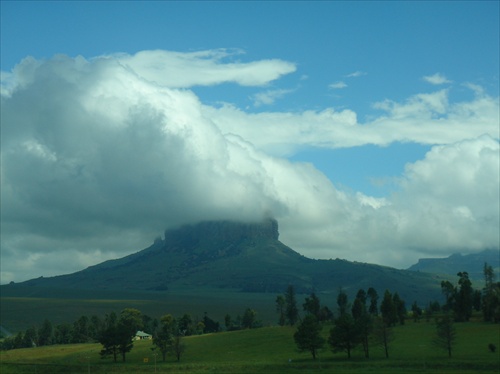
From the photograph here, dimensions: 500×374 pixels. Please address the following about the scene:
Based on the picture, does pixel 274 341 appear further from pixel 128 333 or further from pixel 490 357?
pixel 490 357

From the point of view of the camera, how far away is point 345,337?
151 m

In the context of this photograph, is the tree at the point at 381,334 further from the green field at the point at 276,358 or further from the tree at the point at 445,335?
the tree at the point at 445,335

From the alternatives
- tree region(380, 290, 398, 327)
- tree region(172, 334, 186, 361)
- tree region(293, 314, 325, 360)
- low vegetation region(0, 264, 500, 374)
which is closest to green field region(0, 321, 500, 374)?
low vegetation region(0, 264, 500, 374)

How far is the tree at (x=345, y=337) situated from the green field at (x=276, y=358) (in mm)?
2133

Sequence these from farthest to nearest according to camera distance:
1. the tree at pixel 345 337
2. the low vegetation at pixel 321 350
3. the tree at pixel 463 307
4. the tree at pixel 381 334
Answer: the tree at pixel 463 307 → the tree at pixel 345 337 → the tree at pixel 381 334 → the low vegetation at pixel 321 350

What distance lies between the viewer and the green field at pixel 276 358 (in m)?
124

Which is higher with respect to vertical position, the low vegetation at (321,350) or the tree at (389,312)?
the tree at (389,312)

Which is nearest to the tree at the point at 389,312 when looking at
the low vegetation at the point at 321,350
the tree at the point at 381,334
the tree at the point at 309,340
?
the low vegetation at the point at 321,350

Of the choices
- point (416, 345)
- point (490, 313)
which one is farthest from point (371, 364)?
point (490, 313)

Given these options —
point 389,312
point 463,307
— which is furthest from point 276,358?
point 463,307

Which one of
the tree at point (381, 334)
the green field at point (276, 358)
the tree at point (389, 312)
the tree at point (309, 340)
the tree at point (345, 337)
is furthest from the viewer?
the tree at point (389, 312)

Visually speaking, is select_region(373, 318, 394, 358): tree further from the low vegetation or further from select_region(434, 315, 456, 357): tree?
select_region(434, 315, 456, 357): tree

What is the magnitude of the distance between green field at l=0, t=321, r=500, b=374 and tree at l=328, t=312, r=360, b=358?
213cm

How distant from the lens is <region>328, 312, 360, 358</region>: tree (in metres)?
150
